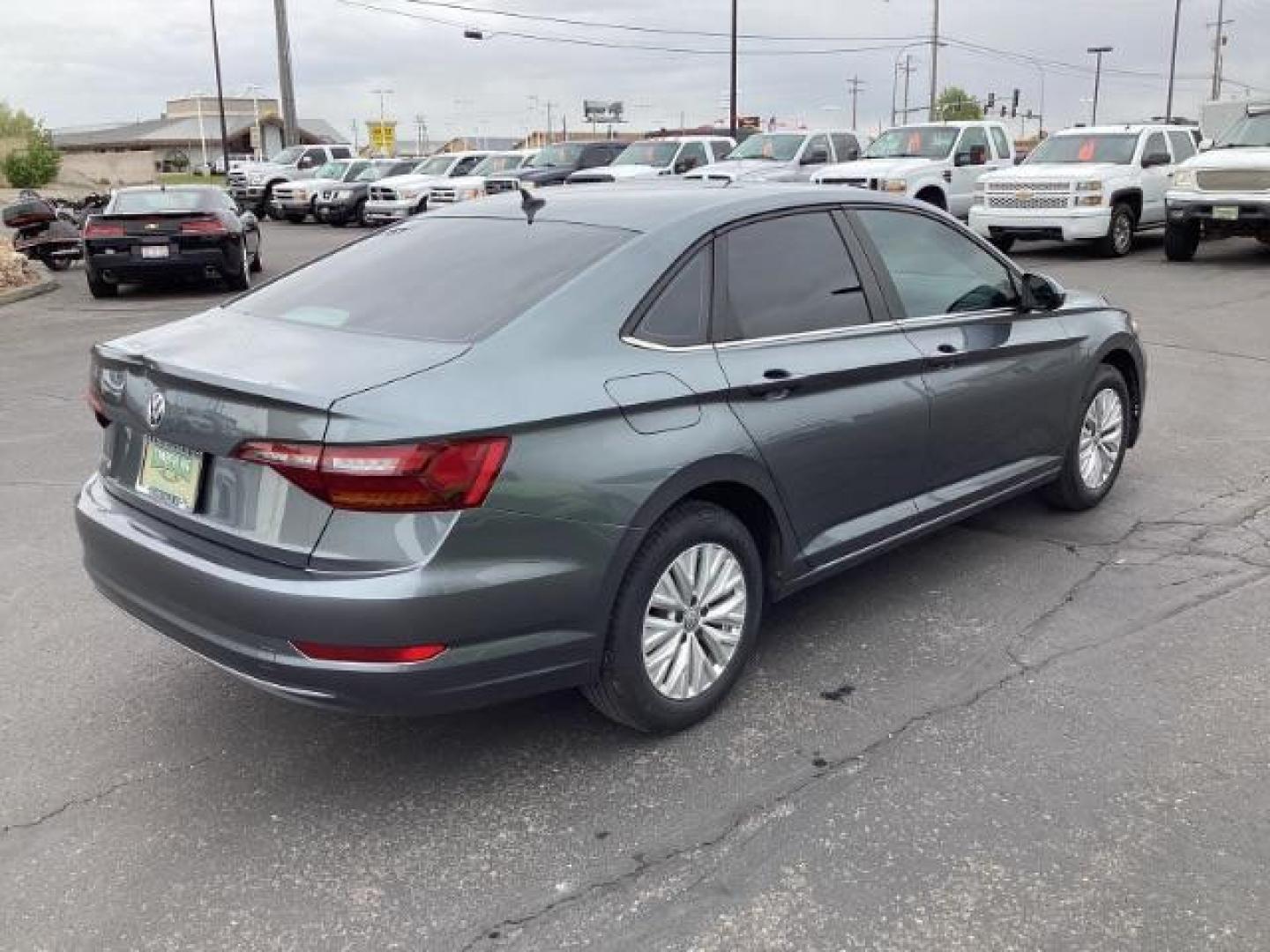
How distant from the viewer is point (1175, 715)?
12.4 feet

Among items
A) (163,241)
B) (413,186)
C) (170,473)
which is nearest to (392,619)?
(170,473)

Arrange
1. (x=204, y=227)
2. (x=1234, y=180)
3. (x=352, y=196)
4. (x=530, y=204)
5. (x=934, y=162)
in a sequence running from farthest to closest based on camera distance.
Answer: (x=352, y=196)
(x=934, y=162)
(x=1234, y=180)
(x=204, y=227)
(x=530, y=204)

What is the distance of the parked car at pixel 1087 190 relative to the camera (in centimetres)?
1750

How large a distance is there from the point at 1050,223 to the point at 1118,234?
5.29 ft

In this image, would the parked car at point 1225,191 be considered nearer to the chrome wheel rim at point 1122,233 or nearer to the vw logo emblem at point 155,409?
the chrome wheel rim at point 1122,233

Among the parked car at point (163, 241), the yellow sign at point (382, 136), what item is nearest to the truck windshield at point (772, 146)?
the parked car at point (163, 241)

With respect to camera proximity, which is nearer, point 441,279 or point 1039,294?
point 441,279

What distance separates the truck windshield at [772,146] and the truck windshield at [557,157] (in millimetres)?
4823

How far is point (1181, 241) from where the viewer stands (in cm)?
1736

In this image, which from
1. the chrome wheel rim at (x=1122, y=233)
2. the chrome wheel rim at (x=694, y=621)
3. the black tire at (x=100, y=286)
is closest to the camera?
the chrome wheel rim at (x=694, y=621)

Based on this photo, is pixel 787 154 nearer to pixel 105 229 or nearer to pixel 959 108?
pixel 105 229

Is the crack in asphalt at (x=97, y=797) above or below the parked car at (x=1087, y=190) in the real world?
below

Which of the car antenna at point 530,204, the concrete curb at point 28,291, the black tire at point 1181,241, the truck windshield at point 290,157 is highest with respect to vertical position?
the truck windshield at point 290,157

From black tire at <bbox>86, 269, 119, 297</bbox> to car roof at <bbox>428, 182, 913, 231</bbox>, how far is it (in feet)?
42.2
